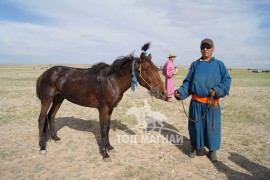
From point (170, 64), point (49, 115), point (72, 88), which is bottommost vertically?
point (49, 115)

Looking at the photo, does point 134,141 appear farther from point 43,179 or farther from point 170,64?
point 170,64

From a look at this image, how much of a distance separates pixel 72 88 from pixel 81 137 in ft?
5.52

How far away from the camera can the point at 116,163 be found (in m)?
4.70

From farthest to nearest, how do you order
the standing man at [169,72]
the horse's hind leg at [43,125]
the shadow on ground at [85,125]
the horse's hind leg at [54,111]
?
the standing man at [169,72], the shadow on ground at [85,125], the horse's hind leg at [54,111], the horse's hind leg at [43,125]

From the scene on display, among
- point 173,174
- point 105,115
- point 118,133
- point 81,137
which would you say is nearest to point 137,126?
point 118,133

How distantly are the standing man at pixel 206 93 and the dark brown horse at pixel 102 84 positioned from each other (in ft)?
2.47

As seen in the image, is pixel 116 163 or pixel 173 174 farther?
pixel 116 163

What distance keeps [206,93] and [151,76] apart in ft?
3.77

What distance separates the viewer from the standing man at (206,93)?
441cm

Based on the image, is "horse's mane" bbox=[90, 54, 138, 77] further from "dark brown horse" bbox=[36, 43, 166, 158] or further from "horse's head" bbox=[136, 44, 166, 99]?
"horse's head" bbox=[136, 44, 166, 99]

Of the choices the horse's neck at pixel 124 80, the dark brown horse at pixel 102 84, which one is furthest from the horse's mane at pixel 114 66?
the horse's neck at pixel 124 80

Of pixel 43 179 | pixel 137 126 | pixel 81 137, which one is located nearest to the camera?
Answer: pixel 43 179

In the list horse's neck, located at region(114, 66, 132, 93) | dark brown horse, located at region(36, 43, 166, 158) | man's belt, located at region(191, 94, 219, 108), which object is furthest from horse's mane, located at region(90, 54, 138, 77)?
man's belt, located at region(191, 94, 219, 108)

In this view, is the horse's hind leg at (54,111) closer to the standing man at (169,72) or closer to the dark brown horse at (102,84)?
the dark brown horse at (102,84)
